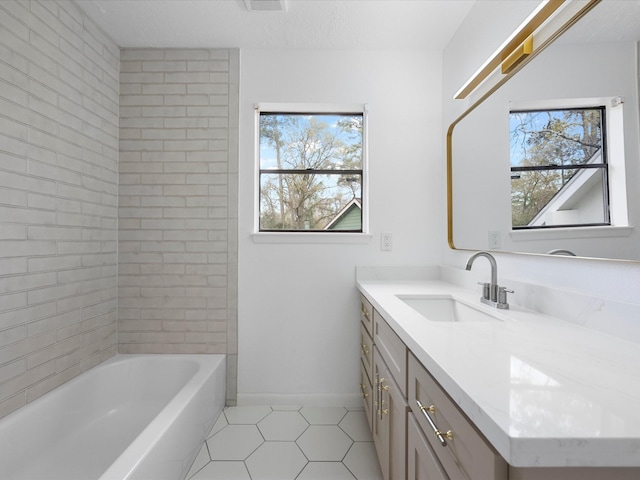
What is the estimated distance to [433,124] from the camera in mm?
2182

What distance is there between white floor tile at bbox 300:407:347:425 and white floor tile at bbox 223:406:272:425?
27 centimetres

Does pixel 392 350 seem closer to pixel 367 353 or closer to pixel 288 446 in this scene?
pixel 367 353

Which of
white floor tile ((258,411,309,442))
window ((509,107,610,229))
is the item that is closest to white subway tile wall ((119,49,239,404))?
white floor tile ((258,411,309,442))

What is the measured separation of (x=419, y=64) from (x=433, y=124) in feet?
1.44

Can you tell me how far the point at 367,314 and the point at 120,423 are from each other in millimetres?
1624

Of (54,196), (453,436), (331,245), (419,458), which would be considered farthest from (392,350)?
(54,196)

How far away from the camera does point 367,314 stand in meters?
1.84

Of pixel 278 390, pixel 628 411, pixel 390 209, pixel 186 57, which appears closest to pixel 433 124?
pixel 390 209

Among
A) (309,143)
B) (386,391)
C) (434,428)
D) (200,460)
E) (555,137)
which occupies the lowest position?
(200,460)

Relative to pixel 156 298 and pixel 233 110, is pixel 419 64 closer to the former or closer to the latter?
pixel 233 110

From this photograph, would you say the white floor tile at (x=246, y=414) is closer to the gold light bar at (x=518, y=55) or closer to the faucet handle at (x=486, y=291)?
the faucet handle at (x=486, y=291)

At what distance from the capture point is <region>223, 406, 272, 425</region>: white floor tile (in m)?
1.96

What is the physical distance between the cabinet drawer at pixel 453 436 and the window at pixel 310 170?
1477 millimetres

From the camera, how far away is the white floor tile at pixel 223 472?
4.91 ft
